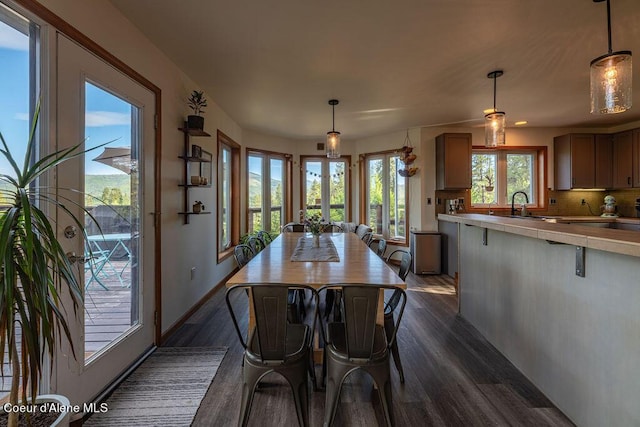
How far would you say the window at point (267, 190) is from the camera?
5453mm

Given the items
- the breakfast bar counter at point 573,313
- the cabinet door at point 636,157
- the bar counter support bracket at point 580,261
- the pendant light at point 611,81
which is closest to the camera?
the breakfast bar counter at point 573,313

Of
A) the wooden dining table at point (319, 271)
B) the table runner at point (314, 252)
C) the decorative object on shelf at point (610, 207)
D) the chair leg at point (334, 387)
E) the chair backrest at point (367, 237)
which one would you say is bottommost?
the chair leg at point (334, 387)

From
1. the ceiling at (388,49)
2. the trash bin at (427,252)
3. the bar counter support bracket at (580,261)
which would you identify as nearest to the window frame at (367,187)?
the trash bin at (427,252)

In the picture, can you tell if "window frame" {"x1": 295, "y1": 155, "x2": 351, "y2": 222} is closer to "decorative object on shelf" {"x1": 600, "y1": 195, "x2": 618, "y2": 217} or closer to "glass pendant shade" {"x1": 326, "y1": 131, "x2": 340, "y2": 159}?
"glass pendant shade" {"x1": 326, "y1": 131, "x2": 340, "y2": 159}

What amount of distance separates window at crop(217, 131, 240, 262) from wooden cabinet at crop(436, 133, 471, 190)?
342 centimetres

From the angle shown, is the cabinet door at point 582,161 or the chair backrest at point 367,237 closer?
the chair backrest at point 367,237

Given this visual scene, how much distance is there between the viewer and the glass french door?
1.63m

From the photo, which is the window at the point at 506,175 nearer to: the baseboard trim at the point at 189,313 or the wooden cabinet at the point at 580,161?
the wooden cabinet at the point at 580,161

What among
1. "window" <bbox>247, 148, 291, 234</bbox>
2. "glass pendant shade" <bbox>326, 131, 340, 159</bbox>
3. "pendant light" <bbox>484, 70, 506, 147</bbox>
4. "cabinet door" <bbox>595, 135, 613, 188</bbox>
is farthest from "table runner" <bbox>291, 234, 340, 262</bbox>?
"cabinet door" <bbox>595, 135, 613, 188</bbox>

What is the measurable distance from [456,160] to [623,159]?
268 centimetres

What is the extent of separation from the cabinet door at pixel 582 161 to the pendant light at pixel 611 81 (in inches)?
152

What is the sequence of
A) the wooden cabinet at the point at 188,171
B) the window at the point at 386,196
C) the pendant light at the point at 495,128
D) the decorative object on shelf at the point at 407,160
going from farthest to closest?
the window at the point at 386,196 → the decorative object on shelf at the point at 407,160 → the wooden cabinet at the point at 188,171 → the pendant light at the point at 495,128

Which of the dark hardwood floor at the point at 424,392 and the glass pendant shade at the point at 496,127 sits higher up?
the glass pendant shade at the point at 496,127

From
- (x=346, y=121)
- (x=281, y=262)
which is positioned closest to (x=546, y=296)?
(x=281, y=262)
